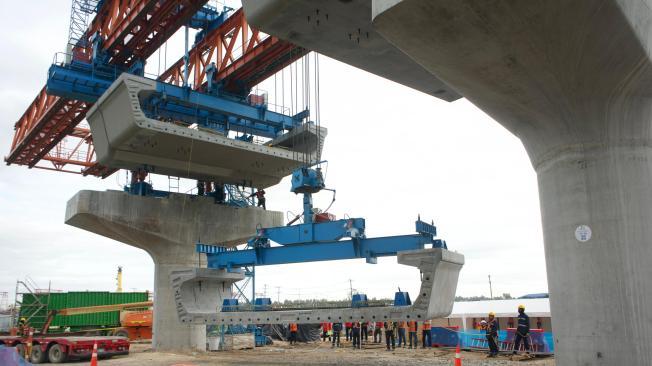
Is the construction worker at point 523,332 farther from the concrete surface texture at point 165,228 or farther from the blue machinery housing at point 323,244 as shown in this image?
the concrete surface texture at point 165,228

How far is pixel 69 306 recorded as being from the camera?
104 feet

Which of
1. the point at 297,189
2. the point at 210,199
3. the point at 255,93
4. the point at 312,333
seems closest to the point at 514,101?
the point at 297,189

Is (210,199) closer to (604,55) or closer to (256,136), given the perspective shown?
(256,136)

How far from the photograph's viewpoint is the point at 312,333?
25.1 metres

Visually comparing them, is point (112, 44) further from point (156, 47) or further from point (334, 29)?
point (334, 29)

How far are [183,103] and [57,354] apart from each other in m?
9.19

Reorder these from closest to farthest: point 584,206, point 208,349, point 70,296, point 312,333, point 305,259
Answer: point 584,206, point 305,259, point 208,349, point 312,333, point 70,296

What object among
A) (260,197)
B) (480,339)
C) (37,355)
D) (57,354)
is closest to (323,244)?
(480,339)

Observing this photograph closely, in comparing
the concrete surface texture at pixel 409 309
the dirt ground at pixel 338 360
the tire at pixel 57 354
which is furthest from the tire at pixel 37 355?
the concrete surface texture at pixel 409 309

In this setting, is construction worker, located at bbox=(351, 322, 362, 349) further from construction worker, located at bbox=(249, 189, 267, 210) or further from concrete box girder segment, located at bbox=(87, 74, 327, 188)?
construction worker, located at bbox=(249, 189, 267, 210)

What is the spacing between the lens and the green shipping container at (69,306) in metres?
30.2

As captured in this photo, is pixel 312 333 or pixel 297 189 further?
pixel 312 333

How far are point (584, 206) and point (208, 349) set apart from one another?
1746cm

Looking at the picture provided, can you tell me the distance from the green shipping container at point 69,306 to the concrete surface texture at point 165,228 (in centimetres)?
1160
